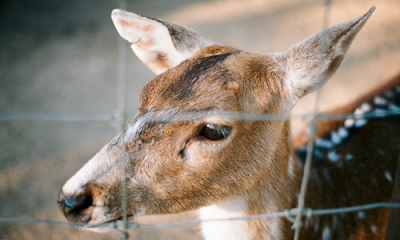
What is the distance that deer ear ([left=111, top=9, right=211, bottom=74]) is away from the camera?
5.58 ft

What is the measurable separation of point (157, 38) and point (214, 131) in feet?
2.61

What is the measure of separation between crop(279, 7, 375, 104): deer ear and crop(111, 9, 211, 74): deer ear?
0.57 m

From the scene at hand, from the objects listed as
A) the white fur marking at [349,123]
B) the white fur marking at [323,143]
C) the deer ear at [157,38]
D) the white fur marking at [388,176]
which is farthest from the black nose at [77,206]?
the white fur marking at [349,123]

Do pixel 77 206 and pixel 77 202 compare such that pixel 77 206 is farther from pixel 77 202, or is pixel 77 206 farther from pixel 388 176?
pixel 388 176

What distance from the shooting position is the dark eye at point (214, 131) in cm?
132

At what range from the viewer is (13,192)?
2846mm

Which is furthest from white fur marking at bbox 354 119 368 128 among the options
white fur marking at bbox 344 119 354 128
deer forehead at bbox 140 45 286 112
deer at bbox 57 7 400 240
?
deer forehead at bbox 140 45 286 112

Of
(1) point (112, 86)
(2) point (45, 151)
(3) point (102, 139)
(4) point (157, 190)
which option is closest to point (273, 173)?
(4) point (157, 190)

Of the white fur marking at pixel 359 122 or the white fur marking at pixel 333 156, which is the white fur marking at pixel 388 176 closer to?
the white fur marking at pixel 333 156

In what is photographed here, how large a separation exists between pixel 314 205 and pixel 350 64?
3.13m

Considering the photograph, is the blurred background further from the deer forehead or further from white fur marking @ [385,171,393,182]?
the deer forehead

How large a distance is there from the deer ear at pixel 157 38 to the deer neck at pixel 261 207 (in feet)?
2.43

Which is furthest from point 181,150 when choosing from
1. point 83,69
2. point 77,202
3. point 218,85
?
point 83,69

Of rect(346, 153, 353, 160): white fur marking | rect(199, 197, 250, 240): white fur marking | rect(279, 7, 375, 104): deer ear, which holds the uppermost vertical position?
rect(279, 7, 375, 104): deer ear
